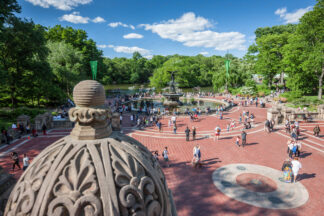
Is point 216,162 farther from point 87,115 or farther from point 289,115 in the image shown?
point 289,115

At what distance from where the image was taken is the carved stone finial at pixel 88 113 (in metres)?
2.62

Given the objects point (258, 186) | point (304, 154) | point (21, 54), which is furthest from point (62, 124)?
point (304, 154)

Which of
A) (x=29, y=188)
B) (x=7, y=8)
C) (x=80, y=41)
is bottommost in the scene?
(x=29, y=188)

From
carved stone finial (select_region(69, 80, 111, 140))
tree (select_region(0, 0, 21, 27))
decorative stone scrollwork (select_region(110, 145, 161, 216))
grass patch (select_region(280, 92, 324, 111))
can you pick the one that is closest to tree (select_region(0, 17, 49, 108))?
tree (select_region(0, 0, 21, 27))

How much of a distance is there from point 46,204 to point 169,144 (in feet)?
44.0

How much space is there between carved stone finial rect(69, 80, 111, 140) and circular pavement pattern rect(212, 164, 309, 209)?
8.04m

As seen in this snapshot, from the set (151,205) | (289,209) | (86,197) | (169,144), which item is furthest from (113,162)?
(169,144)

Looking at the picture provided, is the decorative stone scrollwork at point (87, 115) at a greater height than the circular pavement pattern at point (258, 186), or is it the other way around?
the decorative stone scrollwork at point (87, 115)

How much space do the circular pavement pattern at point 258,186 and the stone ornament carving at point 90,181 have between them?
24.0 ft

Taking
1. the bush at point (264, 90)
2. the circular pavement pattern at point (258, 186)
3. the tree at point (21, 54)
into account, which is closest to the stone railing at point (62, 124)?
the tree at point (21, 54)

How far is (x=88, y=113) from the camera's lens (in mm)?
2615

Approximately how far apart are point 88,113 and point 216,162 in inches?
427

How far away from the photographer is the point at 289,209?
760cm

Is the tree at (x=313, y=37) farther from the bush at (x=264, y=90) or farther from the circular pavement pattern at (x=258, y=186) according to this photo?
the circular pavement pattern at (x=258, y=186)
